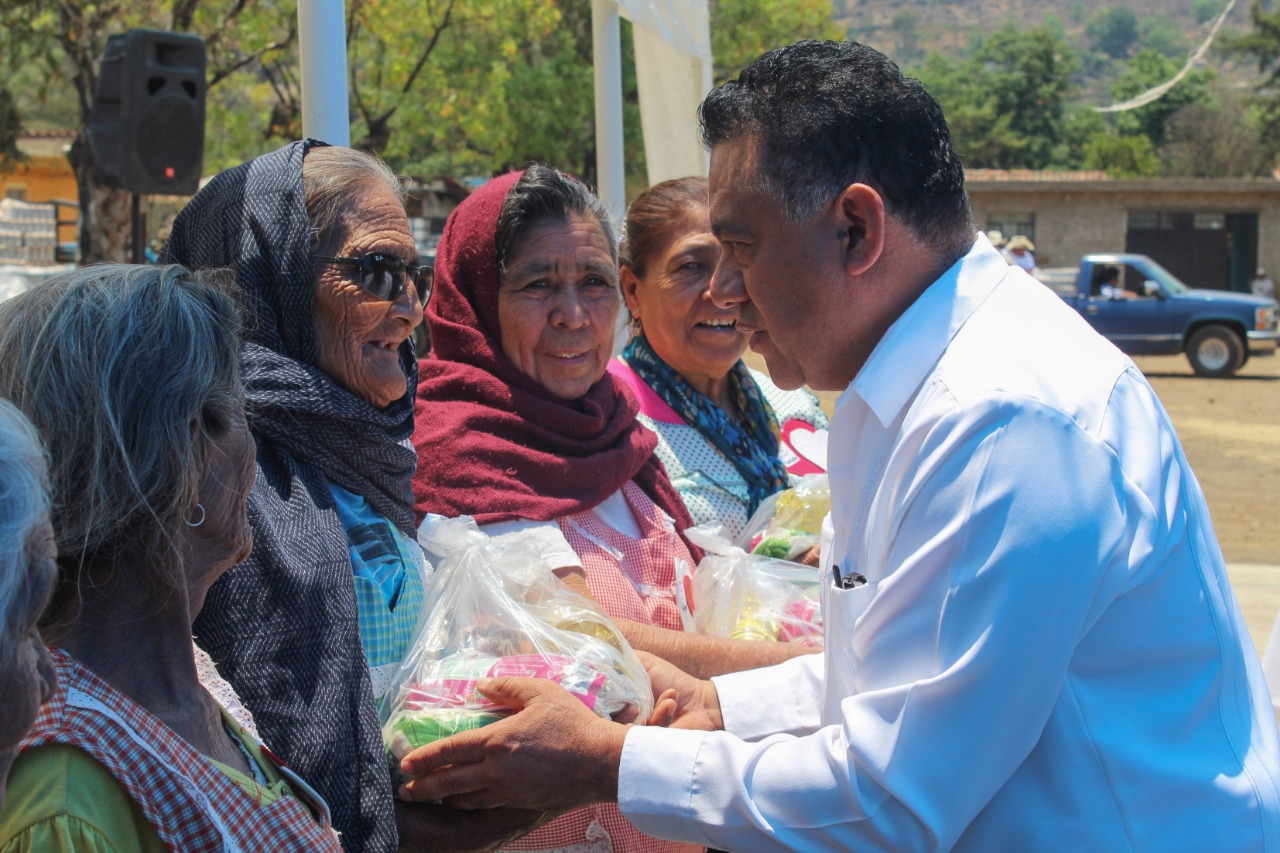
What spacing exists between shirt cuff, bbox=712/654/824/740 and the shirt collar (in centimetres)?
69

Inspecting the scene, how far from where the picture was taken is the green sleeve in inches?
54.2

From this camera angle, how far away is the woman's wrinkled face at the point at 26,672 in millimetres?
1186

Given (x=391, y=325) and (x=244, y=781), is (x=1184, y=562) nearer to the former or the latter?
(x=244, y=781)

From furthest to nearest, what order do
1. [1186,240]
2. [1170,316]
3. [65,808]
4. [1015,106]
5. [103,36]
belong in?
[1015,106]
[1186,240]
[1170,316]
[103,36]
[65,808]

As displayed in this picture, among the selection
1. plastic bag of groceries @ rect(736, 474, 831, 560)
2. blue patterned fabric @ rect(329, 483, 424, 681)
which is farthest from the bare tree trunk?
blue patterned fabric @ rect(329, 483, 424, 681)

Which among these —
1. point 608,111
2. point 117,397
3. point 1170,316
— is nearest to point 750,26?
point 1170,316

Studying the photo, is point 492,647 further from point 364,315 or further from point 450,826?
point 364,315

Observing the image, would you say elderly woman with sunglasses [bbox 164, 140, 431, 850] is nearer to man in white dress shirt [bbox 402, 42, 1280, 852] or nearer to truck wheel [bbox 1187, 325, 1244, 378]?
man in white dress shirt [bbox 402, 42, 1280, 852]

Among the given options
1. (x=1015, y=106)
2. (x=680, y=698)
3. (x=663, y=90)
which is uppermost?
(x=1015, y=106)

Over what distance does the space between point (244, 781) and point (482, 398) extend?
1377 mm

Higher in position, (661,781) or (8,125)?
(8,125)

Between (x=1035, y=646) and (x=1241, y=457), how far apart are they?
13.7m

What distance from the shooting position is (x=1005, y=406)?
1.68m

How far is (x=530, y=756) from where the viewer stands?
2004mm
